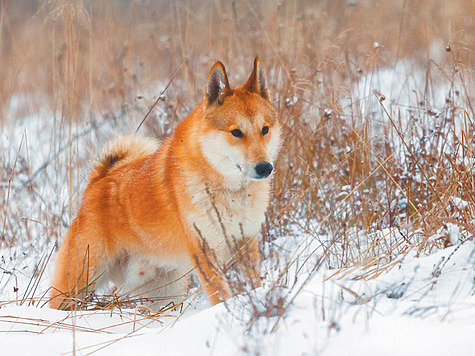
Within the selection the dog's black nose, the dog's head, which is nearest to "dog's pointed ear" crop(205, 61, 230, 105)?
the dog's head

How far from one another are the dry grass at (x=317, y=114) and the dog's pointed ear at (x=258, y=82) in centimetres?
43

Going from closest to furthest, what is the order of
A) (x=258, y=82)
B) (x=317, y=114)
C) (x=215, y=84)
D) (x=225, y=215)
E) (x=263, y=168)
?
1. (x=263, y=168)
2. (x=225, y=215)
3. (x=215, y=84)
4. (x=258, y=82)
5. (x=317, y=114)

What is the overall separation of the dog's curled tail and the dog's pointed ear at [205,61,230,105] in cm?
86

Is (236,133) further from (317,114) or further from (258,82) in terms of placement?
(317,114)

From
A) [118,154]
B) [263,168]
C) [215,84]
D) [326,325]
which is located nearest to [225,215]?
[263,168]

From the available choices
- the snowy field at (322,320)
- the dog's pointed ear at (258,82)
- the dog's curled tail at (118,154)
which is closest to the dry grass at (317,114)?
the snowy field at (322,320)

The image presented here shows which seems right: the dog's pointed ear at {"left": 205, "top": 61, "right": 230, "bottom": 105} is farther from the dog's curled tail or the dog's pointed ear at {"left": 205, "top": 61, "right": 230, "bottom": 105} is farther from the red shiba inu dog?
the dog's curled tail

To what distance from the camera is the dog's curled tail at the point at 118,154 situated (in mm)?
3592

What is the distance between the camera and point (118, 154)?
3637 millimetres

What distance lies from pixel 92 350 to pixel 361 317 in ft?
3.41

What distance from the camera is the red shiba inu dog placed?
9.49 ft

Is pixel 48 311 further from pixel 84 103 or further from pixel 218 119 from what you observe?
pixel 84 103

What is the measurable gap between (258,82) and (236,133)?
430 millimetres

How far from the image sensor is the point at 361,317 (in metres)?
1.85
